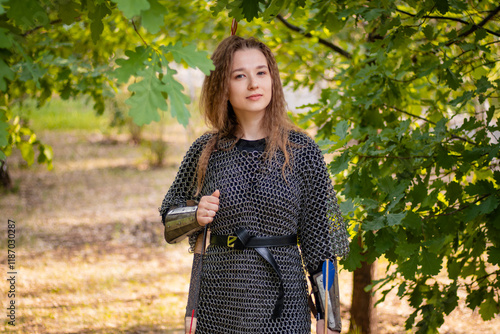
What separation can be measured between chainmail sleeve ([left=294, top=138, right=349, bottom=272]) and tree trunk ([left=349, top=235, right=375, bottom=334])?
1.99 meters

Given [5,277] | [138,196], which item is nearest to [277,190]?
[5,277]

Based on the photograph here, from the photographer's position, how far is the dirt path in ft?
16.1

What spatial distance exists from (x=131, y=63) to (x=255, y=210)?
1.03 meters

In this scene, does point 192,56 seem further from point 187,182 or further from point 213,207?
point 187,182

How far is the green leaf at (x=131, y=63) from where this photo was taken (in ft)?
3.83

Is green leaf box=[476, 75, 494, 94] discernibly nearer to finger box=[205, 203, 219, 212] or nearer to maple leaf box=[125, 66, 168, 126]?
finger box=[205, 203, 219, 212]

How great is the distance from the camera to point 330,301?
80.8 inches

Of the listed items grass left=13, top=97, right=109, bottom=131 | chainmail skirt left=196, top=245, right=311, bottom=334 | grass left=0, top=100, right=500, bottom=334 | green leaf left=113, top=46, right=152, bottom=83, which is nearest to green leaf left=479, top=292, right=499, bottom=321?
chainmail skirt left=196, top=245, right=311, bottom=334

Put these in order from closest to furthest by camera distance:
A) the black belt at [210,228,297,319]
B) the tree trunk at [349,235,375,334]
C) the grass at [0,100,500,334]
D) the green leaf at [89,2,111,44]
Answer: the green leaf at [89,2,111,44], the black belt at [210,228,297,319], the tree trunk at [349,235,375,334], the grass at [0,100,500,334]

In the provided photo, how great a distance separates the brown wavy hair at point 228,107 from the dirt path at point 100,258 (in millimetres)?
3076

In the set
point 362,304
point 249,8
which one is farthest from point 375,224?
point 362,304

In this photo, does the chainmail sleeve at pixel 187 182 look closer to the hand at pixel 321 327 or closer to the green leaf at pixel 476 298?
the hand at pixel 321 327

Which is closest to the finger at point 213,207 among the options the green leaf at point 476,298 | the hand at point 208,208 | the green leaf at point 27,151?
the hand at point 208,208

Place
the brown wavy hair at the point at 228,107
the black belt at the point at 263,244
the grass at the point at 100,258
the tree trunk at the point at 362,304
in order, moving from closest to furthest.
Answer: the black belt at the point at 263,244 → the brown wavy hair at the point at 228,107 → the tree trunk at the point at 362,304 → the grass at the point at 100,258
